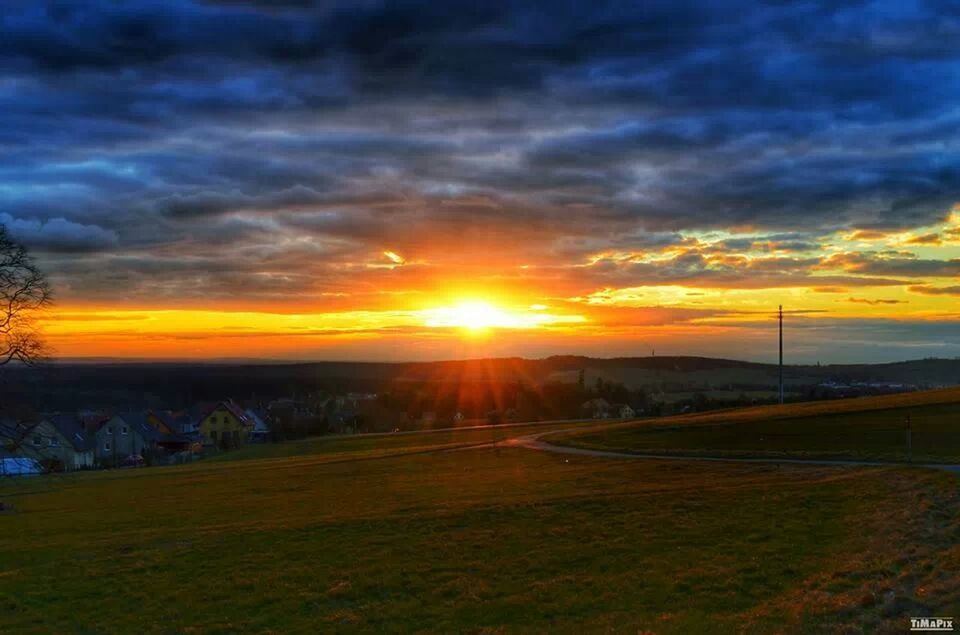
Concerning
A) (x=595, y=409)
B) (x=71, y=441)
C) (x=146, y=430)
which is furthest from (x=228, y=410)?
(x=595, y=409)

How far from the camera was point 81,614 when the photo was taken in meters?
15.1

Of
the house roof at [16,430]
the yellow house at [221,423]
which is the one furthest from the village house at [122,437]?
the house roof at [16,430]

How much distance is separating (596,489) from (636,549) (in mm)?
10361

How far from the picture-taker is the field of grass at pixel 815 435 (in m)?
38.0

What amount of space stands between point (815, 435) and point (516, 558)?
35.6 metres

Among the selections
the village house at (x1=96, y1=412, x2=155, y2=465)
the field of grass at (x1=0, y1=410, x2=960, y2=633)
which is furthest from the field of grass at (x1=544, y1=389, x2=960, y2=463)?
the village house at (x1=96, y1=412, x2=155, y2=465)

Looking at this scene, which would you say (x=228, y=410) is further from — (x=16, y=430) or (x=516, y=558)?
(x=516, y=558)

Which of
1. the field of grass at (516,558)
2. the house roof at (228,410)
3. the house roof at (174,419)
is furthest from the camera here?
the house roof at (228,410)

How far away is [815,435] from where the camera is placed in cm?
4678

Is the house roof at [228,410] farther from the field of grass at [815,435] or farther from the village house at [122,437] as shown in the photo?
the field of grass at [815,435]

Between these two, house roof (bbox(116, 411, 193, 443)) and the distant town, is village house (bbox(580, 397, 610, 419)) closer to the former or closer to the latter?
the distant town

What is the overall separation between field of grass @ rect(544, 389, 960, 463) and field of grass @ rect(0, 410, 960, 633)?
28.0 feet

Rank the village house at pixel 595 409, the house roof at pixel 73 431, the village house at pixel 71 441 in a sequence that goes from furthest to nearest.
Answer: the village house at pixel 595 409
the house roof at pixel 73 431
the village house at pixel 71 441

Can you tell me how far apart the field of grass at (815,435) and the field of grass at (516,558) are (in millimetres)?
8532
